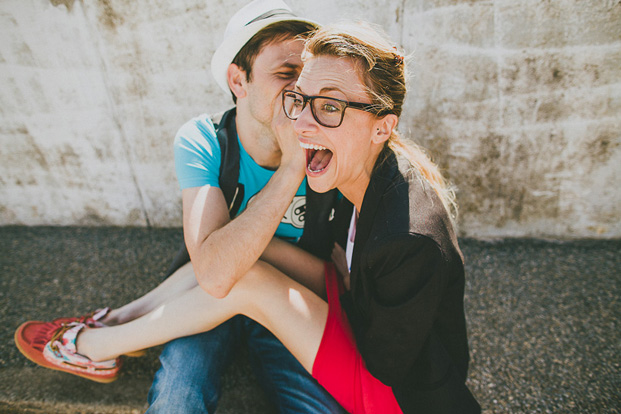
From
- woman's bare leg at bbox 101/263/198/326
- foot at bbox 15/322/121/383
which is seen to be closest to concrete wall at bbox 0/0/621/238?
woman's bare leg at bbox 101/263/198/326

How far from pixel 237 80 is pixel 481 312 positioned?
2.40 metres

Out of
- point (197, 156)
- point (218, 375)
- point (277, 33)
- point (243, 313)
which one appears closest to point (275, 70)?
point (277, 33)

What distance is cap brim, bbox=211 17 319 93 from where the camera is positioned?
1994 millimetres

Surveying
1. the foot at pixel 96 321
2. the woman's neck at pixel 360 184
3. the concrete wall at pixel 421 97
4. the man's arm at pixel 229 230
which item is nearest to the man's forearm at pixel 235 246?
the man's arm at pixel 229 230

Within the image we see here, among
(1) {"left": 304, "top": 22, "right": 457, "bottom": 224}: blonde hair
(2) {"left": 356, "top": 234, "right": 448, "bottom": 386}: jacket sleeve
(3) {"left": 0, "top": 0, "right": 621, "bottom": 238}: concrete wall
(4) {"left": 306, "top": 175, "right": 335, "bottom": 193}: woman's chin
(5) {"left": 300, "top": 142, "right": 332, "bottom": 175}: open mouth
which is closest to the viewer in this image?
(2) {"left": 356, "top": 234, "right": 448, "bottom": 386}: jacket sleeve

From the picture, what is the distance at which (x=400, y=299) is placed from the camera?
1527mm

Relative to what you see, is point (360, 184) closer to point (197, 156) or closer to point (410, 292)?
point (410, 292)

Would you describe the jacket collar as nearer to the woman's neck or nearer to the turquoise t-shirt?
the woman's neck

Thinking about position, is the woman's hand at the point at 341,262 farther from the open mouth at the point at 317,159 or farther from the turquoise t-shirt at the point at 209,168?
the open mouth at the point at 317,159

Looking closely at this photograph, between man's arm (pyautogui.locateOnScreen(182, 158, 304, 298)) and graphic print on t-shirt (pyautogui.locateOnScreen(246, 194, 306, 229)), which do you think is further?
graphic print on t-shirt (pyautogui.locateOnScreen(246, 194, 306, 229))

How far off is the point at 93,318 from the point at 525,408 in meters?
2.73

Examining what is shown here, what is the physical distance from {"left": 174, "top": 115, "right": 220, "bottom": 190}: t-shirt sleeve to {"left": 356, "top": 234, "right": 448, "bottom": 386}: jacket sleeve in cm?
108

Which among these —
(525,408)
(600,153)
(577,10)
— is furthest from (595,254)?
(577,10)

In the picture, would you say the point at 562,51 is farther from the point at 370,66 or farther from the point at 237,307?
the point at 237,307
